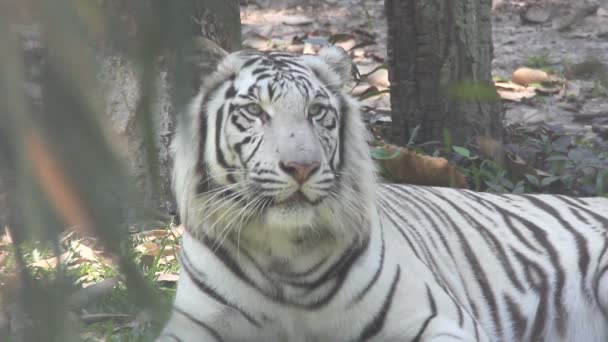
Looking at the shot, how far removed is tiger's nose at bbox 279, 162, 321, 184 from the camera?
2.88 m

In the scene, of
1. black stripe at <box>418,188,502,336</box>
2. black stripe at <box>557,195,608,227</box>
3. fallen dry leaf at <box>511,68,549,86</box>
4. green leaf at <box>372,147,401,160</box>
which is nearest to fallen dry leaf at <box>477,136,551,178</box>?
green leaf at <box>372,147,401,160</box>

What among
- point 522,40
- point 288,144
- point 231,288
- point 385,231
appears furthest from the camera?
point 522,40

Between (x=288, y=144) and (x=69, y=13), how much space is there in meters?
2.03

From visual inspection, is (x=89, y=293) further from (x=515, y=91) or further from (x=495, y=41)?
(x=495, y=41)

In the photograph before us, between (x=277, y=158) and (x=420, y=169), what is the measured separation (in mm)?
2195

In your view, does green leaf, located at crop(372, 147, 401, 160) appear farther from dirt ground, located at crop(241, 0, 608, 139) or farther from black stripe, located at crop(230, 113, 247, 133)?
black stripe, located at crop(230, 113, 247, 133)

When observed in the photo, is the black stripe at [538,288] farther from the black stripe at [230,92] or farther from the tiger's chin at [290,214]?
the black stripe at [230,92]

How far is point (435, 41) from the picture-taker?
5.32 meters

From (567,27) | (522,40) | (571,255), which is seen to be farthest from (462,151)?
(567,27)

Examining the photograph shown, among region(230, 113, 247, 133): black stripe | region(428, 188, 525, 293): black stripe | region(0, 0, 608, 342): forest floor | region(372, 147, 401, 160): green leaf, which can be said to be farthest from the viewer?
region(372, 147, 401, 160): green leaf

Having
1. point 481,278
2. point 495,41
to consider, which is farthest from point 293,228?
point 495,41

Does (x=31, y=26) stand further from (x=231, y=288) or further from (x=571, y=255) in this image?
(x=571, y=255)

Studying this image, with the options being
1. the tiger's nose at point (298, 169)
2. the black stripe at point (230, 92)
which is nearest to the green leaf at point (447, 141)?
the black stripe at point (230, 92)

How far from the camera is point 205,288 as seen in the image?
3.24m
